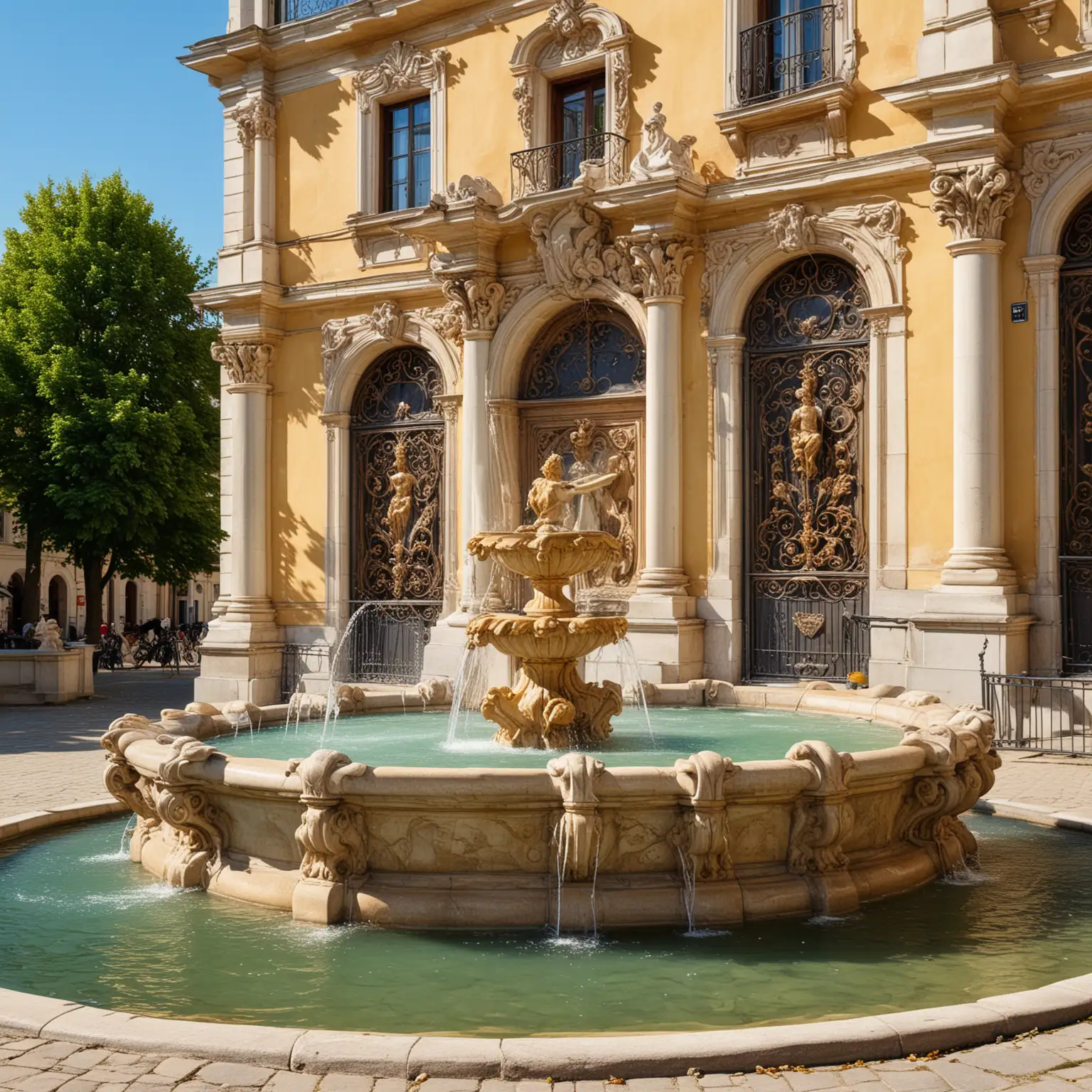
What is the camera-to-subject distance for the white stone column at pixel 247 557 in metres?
22.5

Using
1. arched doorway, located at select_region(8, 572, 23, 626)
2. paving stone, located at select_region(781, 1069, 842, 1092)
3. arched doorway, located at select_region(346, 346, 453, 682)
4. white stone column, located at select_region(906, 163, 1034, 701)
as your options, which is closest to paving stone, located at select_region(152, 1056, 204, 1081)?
paving stone, located at select_region(781, 1069, 842, 1092)

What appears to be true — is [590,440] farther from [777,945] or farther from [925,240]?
[777,945]

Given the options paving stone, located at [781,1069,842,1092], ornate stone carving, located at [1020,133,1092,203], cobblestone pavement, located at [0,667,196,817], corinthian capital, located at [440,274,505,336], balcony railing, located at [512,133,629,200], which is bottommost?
cobblestone pavement, located at [0,667,196,817]

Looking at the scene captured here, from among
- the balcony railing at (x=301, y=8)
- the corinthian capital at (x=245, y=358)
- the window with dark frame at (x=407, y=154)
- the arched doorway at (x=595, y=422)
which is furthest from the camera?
the corinthian capital at (x=245, y=358)

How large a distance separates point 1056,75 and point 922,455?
471 cm

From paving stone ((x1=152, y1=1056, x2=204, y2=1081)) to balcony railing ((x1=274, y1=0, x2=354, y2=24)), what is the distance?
20.8 meters

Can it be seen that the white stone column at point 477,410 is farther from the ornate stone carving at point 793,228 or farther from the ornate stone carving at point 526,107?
the ornate stone carving at point 793,228

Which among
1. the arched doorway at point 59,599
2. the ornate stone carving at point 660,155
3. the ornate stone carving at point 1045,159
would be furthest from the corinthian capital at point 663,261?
the arched doorway at point 59,599

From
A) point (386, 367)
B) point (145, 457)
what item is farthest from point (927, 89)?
point (145, 457)

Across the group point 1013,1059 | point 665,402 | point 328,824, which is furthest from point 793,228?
point 1013,1059

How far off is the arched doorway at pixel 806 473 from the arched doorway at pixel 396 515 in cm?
580

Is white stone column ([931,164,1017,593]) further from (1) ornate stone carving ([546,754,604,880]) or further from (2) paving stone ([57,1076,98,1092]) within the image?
(2) paving stone ([57,1076,98,1092])

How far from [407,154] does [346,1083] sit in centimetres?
1946

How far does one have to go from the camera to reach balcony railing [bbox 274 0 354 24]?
22.7 metres
